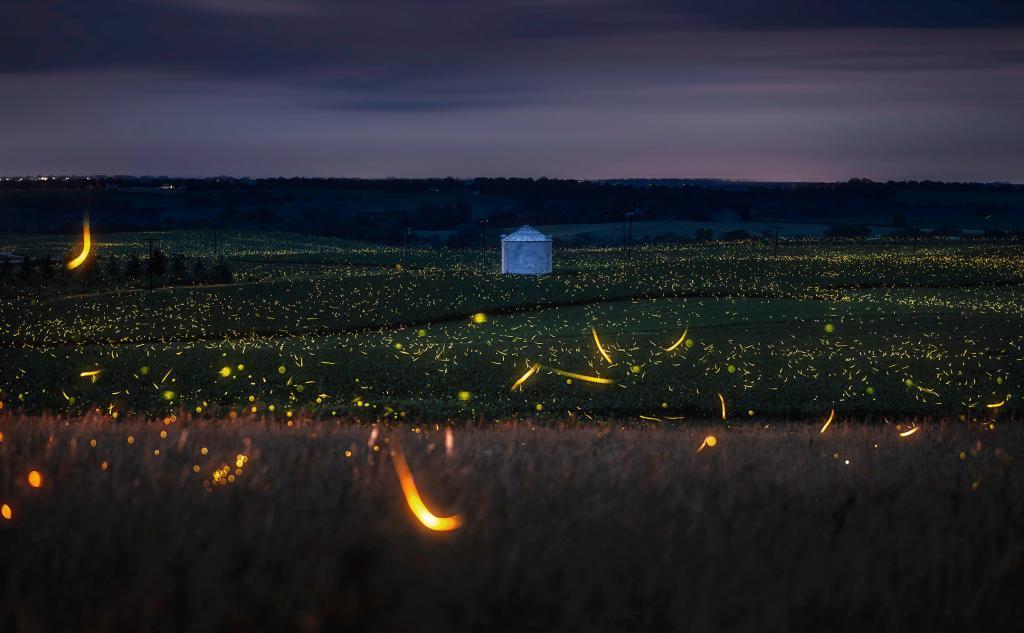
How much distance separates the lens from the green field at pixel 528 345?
2509cm

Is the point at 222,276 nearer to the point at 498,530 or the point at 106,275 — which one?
the point at 106,275

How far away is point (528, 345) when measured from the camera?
1410 inches

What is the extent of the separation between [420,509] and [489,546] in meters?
0.69

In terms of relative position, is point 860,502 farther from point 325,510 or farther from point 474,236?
point 474,236

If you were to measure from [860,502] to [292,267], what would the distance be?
315 feet

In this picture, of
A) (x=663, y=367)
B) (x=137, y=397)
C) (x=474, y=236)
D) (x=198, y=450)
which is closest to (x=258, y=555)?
(x=198, y=450)

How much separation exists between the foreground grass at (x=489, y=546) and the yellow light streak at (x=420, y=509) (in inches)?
3.4

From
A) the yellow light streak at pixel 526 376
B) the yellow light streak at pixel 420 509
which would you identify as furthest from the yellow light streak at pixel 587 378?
the yellow light streak at pixel 420 509


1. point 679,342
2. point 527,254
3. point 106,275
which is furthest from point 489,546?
point 106,275

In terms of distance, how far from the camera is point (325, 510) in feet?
21.8

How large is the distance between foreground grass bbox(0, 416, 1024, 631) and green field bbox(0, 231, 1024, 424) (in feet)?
37.4

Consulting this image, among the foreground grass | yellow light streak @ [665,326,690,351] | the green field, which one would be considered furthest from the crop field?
yellow light streak @ [665,326,690,351]

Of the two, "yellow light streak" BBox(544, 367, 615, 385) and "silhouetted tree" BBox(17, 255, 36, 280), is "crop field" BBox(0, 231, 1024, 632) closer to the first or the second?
"yellow light streak" BBox(544, 367, 615, 385)

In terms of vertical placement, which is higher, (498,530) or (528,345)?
(498,530)
